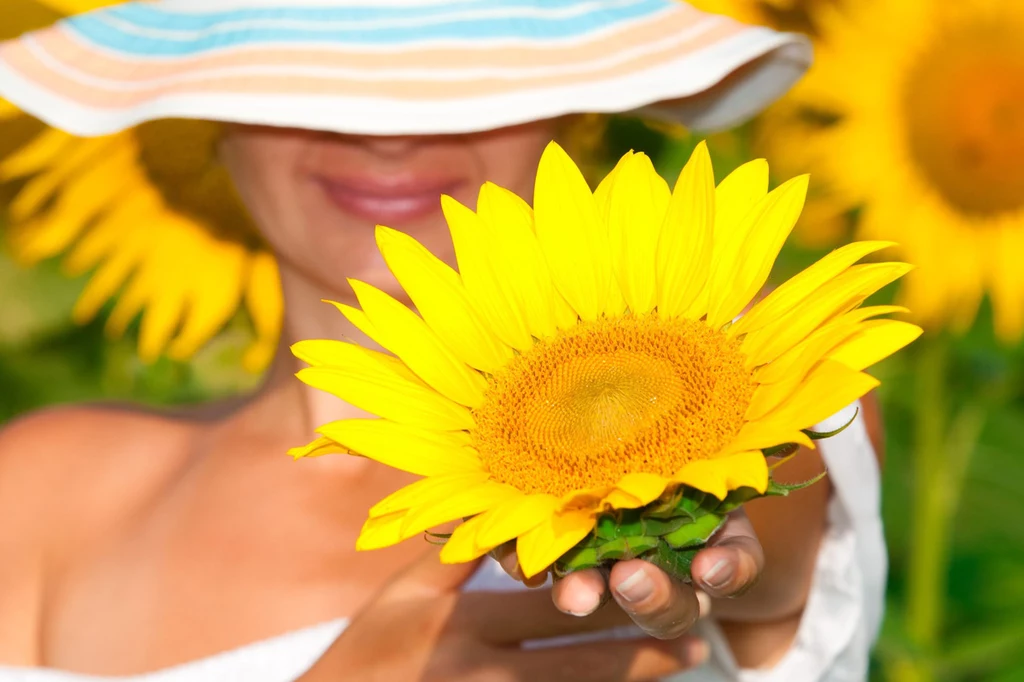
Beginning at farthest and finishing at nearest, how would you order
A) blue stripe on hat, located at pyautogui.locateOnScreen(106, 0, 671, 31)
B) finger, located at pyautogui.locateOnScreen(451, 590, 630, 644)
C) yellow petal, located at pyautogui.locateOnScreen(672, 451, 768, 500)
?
1. blue stripe on hat, located at pyautogui.locateOnScreen(106, 0, 671, 31)
2. finger, located at pyautogui.locateOnScreen(451, 590, 630, 644)
3. yellow petal, located at pyautogui.locateOnScreen(672, 451, 768, 500)

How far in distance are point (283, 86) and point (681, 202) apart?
40 cm

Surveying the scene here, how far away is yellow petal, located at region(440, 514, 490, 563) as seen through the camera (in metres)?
0.45

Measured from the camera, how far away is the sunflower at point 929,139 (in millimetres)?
1280

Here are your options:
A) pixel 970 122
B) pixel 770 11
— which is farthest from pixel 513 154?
pixel 970 122

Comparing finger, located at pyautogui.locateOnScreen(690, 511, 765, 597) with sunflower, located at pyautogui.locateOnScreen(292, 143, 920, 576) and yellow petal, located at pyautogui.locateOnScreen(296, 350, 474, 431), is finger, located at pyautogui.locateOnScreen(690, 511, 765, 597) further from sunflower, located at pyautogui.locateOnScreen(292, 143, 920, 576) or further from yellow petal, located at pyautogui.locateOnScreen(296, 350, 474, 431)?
yellow petal, located at pyautogui.locateOnScreen(296, 350, 474, 431)

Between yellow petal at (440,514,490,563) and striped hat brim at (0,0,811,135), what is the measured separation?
425 mm

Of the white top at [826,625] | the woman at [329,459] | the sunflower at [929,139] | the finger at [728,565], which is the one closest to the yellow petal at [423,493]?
the finger at [728,565]

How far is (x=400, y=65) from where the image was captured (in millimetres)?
→ 870

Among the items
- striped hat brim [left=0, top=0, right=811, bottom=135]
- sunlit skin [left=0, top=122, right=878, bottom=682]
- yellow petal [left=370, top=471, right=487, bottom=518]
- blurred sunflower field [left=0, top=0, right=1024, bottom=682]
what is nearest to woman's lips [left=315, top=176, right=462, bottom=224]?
sunlit skin [left=0, top=122, right=878, bottom=682]

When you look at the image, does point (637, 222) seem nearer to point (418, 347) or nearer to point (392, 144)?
point (418, 347)

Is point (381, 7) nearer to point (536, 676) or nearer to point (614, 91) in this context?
point (614, 91)

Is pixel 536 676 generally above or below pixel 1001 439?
above

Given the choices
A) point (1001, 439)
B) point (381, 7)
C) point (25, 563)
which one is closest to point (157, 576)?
point (25, 563)

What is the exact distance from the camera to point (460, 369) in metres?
0.61
